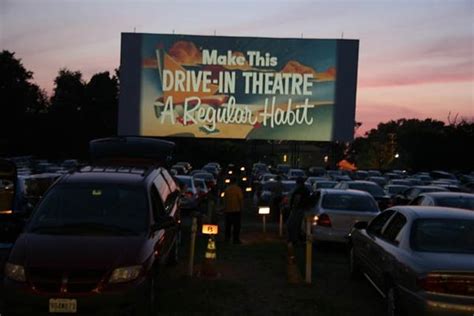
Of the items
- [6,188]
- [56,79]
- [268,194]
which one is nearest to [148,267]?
[6,188]

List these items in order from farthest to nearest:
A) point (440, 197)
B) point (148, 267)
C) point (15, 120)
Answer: point (15, 120), point (440, 197), point (148, 267)

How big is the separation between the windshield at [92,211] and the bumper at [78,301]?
938 mm

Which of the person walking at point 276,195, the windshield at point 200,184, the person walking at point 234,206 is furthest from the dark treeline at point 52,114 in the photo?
the person walking at point 234,206

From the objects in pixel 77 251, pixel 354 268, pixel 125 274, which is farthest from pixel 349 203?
pixel 77 251

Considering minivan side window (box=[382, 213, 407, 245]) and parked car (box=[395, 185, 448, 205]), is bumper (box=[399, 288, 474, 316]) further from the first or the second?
parked car (box=[395, 185, 448, 205])

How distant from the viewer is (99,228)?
7.05m

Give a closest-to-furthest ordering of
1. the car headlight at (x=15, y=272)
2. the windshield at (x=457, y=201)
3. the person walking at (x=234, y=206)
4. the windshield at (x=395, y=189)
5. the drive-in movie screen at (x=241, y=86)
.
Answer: the car headlight at (x=15, y=272)
the windshield at (x=457, y=201)
the person walking at (x=234, y=206)
the windshield at (x=395, y=189)
the drive-in movie screen at (x=241, y=86)

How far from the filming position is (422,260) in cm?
644

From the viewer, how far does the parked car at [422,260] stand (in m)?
6.05

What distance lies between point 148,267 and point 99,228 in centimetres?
78

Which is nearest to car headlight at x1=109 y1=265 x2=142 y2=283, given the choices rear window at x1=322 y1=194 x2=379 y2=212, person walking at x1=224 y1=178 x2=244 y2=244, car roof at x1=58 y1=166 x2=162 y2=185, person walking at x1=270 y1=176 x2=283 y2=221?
car roof at x1=58 y1=166 x2=162 y2=185

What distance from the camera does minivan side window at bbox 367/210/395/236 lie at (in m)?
8.48

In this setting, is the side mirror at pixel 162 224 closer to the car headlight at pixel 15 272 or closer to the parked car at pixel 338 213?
the car headlight at pixel 15 272

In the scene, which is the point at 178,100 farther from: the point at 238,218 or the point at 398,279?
the point at 398,279
